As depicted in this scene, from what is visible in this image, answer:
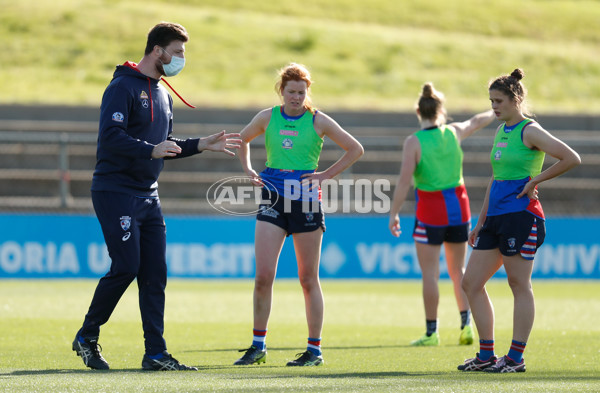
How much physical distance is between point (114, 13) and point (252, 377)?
3007 centimetres

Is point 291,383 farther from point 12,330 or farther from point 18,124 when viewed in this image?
point 18,124

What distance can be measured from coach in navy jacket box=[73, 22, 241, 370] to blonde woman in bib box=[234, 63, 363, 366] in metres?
0.59

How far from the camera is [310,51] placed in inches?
1299

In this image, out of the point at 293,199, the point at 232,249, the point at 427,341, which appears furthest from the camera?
the point at 232,249

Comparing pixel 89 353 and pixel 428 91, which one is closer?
pixel 89 353

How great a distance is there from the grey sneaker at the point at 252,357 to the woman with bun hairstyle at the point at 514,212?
1.47 meters

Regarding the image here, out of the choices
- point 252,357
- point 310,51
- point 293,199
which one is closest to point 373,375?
point 252,357

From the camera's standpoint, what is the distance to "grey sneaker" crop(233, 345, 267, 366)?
7395mm

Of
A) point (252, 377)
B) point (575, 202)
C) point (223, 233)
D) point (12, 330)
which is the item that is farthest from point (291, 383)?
point (575, 202)

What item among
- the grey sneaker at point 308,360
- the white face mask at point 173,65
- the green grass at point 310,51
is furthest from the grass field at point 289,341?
the green grass at point 310,51

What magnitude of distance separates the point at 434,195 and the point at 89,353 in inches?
152

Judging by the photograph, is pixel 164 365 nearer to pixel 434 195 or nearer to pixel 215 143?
pixel 215 143

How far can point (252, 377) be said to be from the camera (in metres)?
6.47

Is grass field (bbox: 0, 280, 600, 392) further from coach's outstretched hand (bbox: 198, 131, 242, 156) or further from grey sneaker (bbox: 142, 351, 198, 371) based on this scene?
coach's outstretched hand (bbox: 198, 131, 242, 156)
